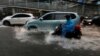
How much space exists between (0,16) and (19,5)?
16.7 ft

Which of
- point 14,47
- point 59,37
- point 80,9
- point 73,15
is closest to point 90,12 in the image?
point 80,9

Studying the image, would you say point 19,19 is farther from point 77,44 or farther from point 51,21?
point 77,44

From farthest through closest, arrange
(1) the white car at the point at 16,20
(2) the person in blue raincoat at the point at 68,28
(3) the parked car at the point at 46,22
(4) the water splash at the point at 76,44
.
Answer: (1) the white car at the point at 16,20 < (3) the parked car at the point at 46,22 < (2) the person in blue raincoat at the point at 68,28 < (4) the water splash at the point at 76,44

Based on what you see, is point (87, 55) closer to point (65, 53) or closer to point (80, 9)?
point (65, 53)

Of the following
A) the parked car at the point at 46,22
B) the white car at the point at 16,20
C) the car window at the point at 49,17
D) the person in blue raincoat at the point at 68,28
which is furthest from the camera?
the white car at the point at 16,20

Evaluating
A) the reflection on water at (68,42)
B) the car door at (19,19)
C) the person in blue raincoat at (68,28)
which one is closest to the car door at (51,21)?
the person in blue raincoat at (68,28)

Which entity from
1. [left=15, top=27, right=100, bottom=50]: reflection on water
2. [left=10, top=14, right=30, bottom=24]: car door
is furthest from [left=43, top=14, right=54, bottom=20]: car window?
[left=10, top=14, right=30, bottom=24]: car door

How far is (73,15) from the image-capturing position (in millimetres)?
25016

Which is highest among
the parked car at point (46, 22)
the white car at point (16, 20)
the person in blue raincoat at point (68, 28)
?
the person in blue raincoat at point (68, 28)

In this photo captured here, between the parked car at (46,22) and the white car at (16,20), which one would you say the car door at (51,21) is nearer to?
the parked car at (46,22)

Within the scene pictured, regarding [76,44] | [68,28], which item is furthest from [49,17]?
[76,44]

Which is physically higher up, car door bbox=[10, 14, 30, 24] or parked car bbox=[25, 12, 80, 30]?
parked car bbox=[25, 12, 80, 30]

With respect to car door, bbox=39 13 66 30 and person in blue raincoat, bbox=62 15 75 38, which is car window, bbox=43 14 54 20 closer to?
car door, bbox=39 13 66 30

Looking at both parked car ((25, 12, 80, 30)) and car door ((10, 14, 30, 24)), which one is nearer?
parked car ((25, 12, 80, 30))
